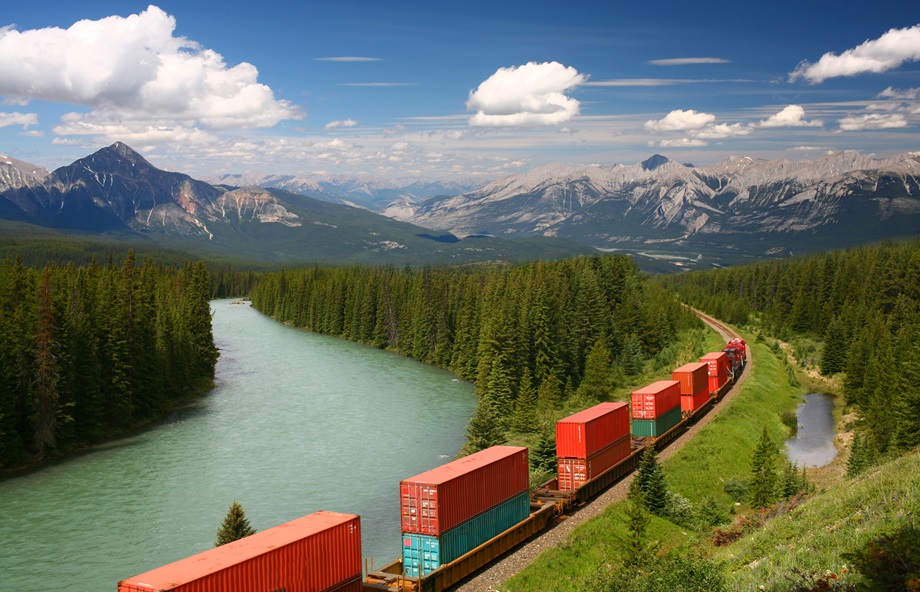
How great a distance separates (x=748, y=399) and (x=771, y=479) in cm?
2893

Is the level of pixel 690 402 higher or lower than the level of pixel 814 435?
higher

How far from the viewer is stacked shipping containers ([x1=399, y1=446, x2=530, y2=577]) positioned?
2817cm

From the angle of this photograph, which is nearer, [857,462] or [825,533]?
[825,533]

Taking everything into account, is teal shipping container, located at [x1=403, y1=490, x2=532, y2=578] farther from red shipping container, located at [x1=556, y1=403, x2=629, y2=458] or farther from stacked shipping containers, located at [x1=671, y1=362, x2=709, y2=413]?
stacked shipping containers, located at [x1=671, y1=362, x2=709, y2=413]

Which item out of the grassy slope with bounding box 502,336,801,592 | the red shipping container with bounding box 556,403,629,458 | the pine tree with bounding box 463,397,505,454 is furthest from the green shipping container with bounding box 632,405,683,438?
the pine tree with bounding box 463,397,505,454

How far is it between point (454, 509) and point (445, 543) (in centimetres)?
130

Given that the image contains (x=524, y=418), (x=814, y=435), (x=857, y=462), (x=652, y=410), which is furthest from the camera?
(x=814, y=435)

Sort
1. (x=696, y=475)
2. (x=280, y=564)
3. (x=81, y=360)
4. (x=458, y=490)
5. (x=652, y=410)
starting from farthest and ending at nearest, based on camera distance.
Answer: (x=81, y=360) < (x=652, y=410) < (x=696, y=475) < (x=458, y=490) < (x=280, y=564)

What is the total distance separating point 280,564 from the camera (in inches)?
861

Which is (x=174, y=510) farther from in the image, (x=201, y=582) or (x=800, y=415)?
(x=800, y=415)

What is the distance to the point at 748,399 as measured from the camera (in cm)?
6950

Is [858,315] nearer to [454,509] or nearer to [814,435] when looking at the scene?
[814,435]

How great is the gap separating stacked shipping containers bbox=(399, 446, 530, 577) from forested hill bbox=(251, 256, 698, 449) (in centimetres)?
1564

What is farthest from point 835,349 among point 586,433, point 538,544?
point 538,544
